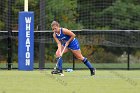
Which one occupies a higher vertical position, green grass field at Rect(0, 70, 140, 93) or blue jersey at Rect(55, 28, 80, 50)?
blue jersey at Rect(55, 28, 80, 50)

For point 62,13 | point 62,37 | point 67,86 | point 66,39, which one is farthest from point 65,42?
point 62,13

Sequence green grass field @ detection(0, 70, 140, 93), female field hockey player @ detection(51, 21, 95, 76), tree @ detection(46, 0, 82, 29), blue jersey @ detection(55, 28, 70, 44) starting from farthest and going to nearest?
tree @ detection(46, 0, 82, 29) < blue jersey @ detection(55, 28, 70, 44) < female field hockey player @ detection(51, 21, 95, 76) < green grass field @ detection(0, 70, 140, 93)

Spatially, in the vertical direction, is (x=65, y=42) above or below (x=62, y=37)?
below

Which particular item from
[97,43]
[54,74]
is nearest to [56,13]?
[97,43]

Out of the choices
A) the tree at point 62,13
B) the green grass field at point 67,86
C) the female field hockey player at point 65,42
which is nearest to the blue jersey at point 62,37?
the female field hockey player at point 65,42

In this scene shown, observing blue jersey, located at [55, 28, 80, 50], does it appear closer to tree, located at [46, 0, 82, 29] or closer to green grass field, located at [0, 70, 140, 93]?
green grass field, located at [0, 70, 140, 93]

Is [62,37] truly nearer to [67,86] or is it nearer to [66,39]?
[66,39]

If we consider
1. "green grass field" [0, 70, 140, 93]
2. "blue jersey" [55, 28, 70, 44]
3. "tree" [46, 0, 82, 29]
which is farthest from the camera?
"tree" [46, 0, 82, 29]

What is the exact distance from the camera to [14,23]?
23.4 metres

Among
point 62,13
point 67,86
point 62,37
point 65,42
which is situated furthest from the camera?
point 62,13

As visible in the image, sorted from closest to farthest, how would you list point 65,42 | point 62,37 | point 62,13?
1. point 62,37
2. point 65,42
3. point 62,13

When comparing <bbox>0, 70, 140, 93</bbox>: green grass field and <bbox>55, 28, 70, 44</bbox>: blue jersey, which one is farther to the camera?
<bbox>55, 28, 70, 44</bbox>: blue jersey

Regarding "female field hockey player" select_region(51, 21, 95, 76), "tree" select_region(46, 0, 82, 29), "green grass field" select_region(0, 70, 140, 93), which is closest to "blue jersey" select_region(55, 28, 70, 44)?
"female field hockey player" select_region(51, 21, 95, 76)

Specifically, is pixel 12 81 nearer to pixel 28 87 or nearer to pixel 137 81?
pixel 28 87
